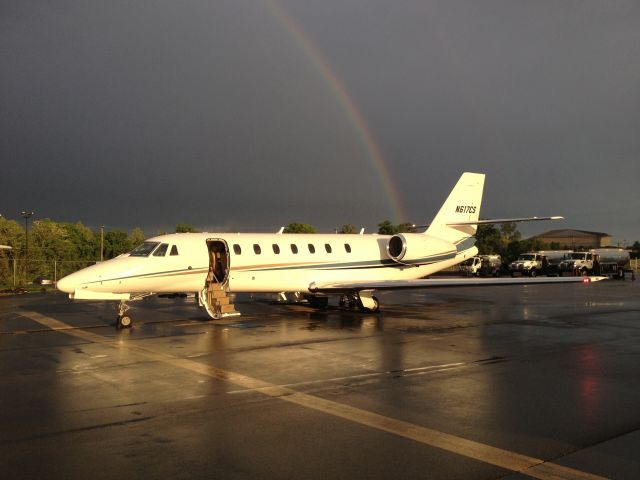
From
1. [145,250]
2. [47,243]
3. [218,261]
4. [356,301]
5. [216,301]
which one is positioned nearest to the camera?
[145,250]

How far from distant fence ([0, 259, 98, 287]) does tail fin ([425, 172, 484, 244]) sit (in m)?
22.8

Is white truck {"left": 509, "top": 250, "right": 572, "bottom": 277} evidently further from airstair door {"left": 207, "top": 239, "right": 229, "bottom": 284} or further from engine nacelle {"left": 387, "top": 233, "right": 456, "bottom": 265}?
airstair door {"left": 207, "top": 239, "right": 229, "bottom": 284}

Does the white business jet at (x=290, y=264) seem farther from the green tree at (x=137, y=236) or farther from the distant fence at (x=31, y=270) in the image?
the green tree at (x=137, y=236)

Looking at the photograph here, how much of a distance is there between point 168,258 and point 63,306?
26.0ft

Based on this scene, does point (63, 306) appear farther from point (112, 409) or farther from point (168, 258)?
point (112, 409)

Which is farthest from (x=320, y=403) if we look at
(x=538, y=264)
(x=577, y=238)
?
(x=577, y=238)

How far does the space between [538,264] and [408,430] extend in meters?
49.8

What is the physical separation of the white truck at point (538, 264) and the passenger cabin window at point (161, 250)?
41.0m

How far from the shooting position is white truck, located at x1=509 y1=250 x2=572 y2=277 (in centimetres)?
5097

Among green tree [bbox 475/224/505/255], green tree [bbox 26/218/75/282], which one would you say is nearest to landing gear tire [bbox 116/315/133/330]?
green tree [bbox 26/218/75/282]

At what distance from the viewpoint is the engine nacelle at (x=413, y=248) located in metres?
21.0

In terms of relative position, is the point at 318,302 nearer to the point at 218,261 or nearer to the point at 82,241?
the point at 218,261

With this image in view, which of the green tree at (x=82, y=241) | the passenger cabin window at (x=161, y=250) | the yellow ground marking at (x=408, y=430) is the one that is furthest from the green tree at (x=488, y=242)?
the yellow ground marking at (x=408, y=430)

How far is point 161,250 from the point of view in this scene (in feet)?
53.7
